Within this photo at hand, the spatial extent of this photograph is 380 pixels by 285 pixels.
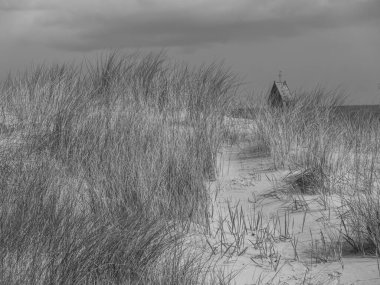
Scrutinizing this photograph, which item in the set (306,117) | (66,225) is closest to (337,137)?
(306,117)

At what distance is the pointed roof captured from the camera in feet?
23.6

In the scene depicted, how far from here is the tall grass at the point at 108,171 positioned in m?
2.70

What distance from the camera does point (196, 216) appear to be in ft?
12.3

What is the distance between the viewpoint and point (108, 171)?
3953mm

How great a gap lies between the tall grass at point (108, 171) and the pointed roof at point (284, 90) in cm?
78

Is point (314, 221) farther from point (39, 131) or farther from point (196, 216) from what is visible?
point (39, 131)

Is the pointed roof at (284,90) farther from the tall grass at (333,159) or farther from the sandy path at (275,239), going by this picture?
the sandy path at (275,239)

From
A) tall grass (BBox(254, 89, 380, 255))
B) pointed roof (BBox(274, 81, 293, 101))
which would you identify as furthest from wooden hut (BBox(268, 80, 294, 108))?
tall grass (BBox(254, 89, 380, 255))

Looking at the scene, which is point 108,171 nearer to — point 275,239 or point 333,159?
point 275,239

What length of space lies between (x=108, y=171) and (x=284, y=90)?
4870 mm

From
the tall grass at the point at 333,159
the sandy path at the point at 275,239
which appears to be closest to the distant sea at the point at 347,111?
the tall grass at the point at 333,159

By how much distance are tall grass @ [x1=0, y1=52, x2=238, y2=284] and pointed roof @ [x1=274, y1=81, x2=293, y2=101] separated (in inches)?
30.9

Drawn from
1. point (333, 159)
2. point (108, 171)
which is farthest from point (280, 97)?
point (108, 171)

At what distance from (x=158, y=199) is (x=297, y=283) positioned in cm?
106
